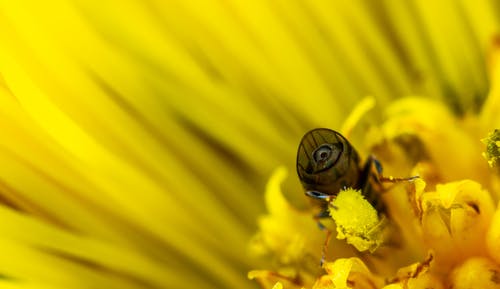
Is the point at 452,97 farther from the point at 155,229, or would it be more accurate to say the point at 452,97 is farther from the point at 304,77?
the point at 155,229

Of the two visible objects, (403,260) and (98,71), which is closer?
(403,260)

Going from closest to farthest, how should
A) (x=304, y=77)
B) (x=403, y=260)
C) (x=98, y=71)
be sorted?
(x=403, y=260) → (x=98, y=71) → (x=304, y=77)

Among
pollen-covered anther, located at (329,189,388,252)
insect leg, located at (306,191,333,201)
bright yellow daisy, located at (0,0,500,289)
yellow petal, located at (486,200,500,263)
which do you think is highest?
bright yellow daisy, located at (0,0,500,289)

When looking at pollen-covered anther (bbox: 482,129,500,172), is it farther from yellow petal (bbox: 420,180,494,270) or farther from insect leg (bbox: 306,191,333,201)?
Answer: insect leg (bbox: 306,191,333,201)

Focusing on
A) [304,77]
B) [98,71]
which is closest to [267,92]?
[304,77]

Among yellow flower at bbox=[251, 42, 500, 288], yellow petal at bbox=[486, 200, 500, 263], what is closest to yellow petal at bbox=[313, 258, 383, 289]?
yellow flower at bbox=[251, 42, 500, 288]

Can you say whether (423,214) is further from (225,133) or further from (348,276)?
(225,133)

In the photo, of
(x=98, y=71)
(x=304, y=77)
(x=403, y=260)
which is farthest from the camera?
(x=304, y=77)

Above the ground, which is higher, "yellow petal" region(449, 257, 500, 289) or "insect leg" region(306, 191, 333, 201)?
"insect leg" region(306, 191, 333, 201)
